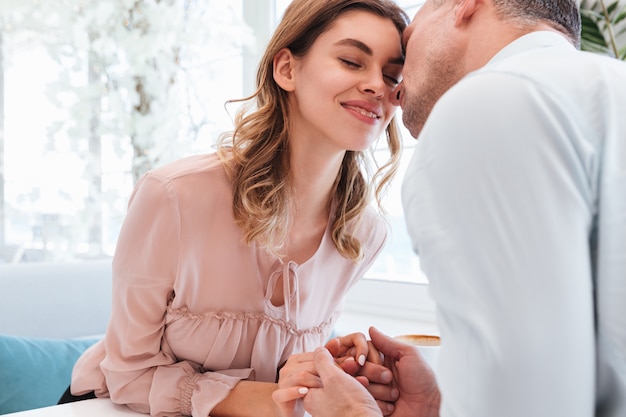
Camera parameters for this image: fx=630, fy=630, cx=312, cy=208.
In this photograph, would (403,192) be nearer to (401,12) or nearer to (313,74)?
(313,74)

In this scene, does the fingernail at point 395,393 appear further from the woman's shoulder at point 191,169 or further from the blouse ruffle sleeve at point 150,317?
the woman's shoulder at point 191,169

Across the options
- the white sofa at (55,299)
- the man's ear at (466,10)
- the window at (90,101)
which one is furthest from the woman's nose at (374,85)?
the window at (90,101)

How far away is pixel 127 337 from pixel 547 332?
40.6 inches

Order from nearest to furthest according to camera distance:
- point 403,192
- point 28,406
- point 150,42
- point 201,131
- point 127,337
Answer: point 403,192 → point 127,337 → point 28,406 → point 150,42 → point 201,131

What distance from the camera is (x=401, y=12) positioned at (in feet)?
4.82

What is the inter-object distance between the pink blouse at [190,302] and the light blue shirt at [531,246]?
83 cm

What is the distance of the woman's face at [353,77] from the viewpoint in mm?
1355

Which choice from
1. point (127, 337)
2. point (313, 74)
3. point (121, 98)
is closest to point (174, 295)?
point (127, 337)

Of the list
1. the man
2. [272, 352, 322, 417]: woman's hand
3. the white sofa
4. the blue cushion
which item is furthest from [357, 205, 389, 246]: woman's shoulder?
the white sofa

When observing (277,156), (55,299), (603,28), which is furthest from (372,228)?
(55,299)

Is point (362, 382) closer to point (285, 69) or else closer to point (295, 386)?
point (295, 386)

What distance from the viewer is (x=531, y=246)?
0.55 metres

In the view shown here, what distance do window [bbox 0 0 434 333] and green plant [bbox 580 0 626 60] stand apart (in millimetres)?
1921

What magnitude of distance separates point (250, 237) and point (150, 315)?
27cm
